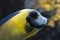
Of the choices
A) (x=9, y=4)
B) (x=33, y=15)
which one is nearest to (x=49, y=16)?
(x=9, y=4)

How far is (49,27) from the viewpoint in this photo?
93.0 inches

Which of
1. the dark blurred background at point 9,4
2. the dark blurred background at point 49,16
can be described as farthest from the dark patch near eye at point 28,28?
the dark blurred background at point 49,16

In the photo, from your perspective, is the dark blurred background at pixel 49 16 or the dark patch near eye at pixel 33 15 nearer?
the dark patch near eye at pixel 33 15

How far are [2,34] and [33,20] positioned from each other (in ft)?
0.36

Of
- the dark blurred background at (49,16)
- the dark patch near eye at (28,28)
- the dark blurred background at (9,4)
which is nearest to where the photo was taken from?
the dark patch near eye at (28,28)

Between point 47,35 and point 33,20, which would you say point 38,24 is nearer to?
point 33,20

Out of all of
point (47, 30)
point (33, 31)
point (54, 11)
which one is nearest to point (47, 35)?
point (47, 30)

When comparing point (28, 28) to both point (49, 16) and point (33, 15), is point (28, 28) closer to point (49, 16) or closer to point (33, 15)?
point (33, 15)

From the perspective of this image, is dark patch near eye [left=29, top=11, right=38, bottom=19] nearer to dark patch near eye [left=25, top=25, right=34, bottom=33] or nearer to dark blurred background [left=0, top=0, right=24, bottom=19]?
dark patch near eye [left=25, top=25, right=34, bottom=33]

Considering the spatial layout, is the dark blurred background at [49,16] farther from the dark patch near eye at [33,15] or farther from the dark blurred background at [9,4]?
the dark patch near eye at [33,15]

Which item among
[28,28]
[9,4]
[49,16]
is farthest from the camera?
[49,16]

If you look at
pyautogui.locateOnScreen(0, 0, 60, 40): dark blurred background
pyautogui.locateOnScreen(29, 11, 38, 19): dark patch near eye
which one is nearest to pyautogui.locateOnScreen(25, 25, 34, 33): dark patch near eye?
pyautogui.locateOnScreen(29, 11, 38, 19): dark patch near eye

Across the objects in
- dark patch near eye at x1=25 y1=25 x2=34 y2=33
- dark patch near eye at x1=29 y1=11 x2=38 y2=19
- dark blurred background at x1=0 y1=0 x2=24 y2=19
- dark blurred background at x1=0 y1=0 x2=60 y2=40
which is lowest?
dark patch near eye at x1=25 y1=25 x2=34 y2=33

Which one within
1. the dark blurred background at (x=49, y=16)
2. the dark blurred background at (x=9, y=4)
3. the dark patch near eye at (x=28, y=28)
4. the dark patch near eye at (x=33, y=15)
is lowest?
the dark patch near eye at (x=28, y=28)
